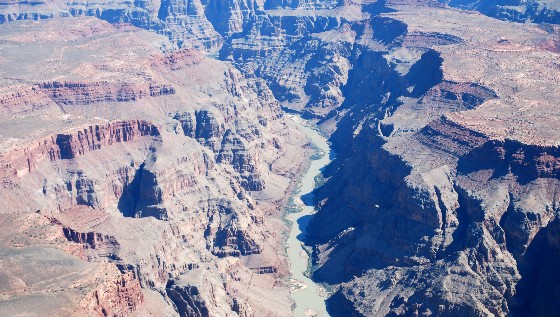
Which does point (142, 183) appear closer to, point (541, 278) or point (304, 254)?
point (304, 254)

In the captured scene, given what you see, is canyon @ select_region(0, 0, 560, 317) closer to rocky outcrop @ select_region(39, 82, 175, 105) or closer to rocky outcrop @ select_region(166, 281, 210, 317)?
rocky outcrop @ select_region(166, 281, 210, 317)

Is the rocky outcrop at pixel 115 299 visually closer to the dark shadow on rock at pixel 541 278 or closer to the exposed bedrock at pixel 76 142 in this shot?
the exposed bedrock at pixel 76 142

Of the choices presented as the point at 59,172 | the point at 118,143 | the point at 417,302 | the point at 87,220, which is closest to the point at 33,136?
the point at 59,172

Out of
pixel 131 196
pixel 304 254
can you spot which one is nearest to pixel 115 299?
pixel 131 196

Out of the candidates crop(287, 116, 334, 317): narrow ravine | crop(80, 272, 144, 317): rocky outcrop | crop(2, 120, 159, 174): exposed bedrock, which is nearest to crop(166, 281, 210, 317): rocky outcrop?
crop(80, 272, 144, 317): rocky outcrop

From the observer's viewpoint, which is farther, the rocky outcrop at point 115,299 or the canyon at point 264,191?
the canyon at point 264,191

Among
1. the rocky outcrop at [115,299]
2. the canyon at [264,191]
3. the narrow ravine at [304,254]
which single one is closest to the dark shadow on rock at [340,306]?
the canyon at [264,191]
